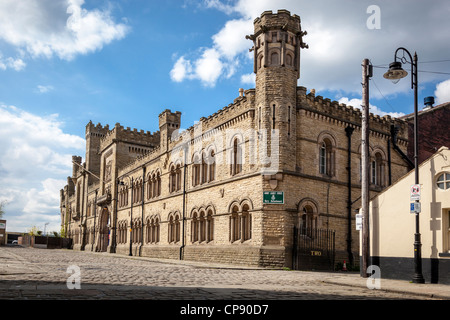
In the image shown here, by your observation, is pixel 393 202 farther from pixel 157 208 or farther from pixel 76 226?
pixel 76 226

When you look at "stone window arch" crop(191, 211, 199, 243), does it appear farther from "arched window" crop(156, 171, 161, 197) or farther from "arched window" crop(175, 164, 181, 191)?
"arched window" crop(156, 171, 161, 197)

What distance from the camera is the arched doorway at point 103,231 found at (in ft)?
174

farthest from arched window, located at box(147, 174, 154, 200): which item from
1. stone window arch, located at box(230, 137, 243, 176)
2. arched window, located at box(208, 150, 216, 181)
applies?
stone window arch, located at box(230, 137, 243, 176)

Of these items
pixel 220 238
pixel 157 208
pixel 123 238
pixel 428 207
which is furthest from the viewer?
pixel 123 238

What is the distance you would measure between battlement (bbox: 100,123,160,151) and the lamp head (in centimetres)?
3683

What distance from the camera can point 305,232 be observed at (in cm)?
2450

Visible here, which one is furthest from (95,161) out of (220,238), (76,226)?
(220,238)

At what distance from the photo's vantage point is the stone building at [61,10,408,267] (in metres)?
24.2

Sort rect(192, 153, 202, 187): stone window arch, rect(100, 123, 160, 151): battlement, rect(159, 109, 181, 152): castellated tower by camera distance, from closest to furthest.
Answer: rect(192, 153, 202, 187): stone window arch → rect(159, 109, 181, 152): castellated tower → rect(100, 123, 160, 151): battlement

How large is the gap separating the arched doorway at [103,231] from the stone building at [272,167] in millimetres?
19214

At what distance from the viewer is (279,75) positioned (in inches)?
976

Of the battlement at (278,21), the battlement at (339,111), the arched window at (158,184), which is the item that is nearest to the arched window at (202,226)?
the arched window at (158,184)

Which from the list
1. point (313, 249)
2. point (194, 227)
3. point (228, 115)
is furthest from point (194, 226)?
point (313, 249)
